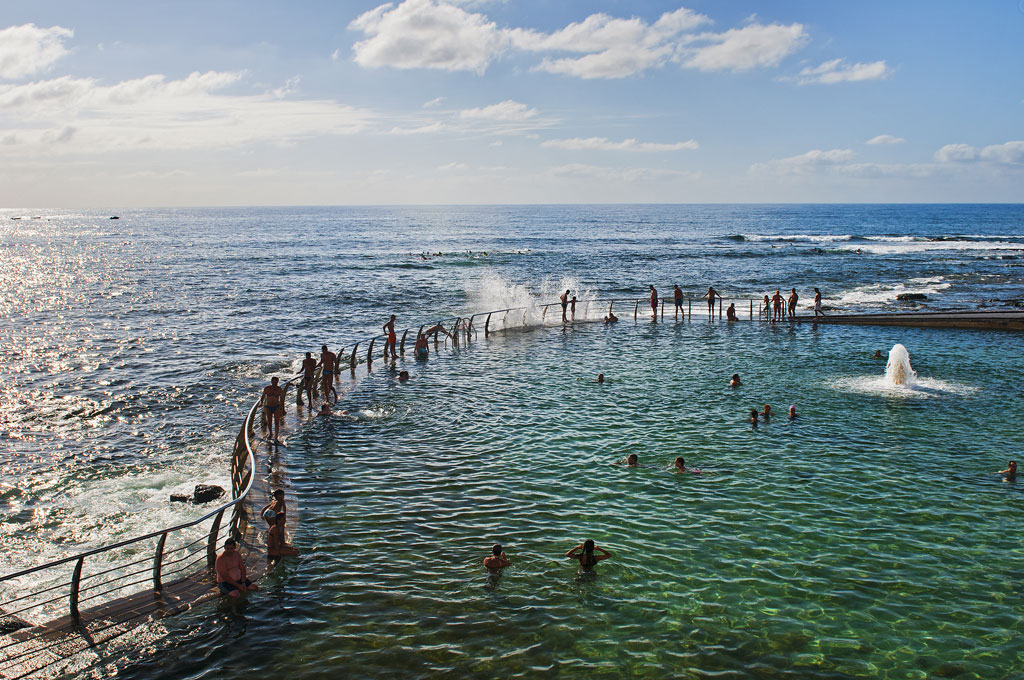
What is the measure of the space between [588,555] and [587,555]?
2cm

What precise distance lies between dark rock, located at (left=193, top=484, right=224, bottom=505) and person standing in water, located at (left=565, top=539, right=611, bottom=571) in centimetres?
905

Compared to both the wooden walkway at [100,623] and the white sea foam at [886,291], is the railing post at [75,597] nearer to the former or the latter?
the wooden walkway at [100,623]

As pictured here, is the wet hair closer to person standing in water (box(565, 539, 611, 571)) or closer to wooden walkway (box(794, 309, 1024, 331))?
person standing in water (box(565, 539, 611, 571))

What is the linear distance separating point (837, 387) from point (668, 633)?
1846cm

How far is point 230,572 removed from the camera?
1196 cm

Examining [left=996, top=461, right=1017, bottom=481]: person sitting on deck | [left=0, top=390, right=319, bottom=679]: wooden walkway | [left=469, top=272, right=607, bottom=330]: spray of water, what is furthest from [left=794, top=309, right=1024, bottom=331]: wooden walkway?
[left=0, top=390, right=319, bottom=679]: wooden walkway

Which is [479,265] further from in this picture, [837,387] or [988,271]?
[837,387]

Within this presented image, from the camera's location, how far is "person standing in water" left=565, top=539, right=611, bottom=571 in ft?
43.6

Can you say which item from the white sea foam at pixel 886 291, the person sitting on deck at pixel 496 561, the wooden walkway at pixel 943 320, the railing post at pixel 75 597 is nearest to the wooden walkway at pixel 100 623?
the railing post at pixel 75 597

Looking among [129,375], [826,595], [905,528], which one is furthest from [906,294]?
[129,375]

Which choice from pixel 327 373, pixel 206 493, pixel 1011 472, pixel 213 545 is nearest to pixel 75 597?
pixel 213 545

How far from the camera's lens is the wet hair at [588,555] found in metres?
13.3

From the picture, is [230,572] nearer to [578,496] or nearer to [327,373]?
[578,496]

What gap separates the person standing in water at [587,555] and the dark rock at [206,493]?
905cm
